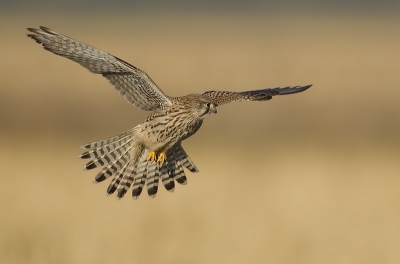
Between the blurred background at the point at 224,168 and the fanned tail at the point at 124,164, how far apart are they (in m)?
0.55

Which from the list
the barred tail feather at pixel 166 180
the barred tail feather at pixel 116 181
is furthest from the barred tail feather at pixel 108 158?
the barred tail feather at pixel 166 180

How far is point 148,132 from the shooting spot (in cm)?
842

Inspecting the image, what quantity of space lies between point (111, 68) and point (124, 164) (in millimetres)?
1238

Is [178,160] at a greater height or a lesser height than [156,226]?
greater

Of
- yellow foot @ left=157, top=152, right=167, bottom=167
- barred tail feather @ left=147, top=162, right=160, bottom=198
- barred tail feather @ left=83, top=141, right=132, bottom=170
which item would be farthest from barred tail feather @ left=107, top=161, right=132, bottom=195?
yellow foot @ left=157, top=152, right=167, bottom=167

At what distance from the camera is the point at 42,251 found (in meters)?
8.20

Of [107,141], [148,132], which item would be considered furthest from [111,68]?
[107,141]

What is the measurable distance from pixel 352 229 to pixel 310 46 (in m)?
23.8

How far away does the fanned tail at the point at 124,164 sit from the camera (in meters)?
8.59

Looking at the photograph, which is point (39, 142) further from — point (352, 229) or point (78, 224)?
point (352, 229)

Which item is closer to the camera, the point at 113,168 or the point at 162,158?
the point at 162,158

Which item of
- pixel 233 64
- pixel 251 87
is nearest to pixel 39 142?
pixel 251 87

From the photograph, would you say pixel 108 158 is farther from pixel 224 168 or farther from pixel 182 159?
pixel 224 168

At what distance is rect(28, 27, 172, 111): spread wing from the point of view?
739cm
